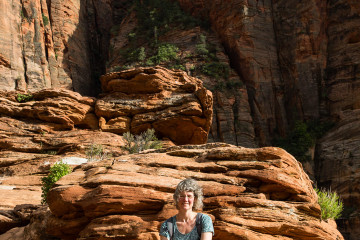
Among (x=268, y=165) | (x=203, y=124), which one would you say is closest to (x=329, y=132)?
(x=203, y=124)

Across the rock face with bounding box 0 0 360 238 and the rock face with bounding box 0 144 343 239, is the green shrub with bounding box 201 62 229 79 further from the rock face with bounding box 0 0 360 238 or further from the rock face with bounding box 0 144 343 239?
the rock face with bounding box 0 144 343 239

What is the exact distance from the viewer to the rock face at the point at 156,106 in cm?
1878

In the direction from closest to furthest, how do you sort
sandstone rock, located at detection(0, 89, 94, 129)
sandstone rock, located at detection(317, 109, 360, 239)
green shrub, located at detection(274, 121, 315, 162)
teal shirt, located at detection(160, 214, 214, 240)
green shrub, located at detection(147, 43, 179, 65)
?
1. teal shirt, located at detection(160, 214, 214, 240)
2. sandstone rock, located at detection(0, 89, 94, 129)
3. sandstone rock, located at detection(317, 109, 360, 239)
4. green shrub, located at detection(274, 121, 315, 162)
5. green shrub, located at detection(147, 43, 179, 65)

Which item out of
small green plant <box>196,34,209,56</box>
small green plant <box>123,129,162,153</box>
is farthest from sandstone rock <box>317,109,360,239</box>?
small green plant <box>123,129,162,153</box>

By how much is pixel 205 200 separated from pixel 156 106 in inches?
510

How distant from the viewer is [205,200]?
673 centimetres

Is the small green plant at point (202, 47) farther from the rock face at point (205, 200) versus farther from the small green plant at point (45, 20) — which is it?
the rock face at point (205, 200)

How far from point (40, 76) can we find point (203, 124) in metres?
16.1

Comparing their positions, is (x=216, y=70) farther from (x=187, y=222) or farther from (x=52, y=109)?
(x=187, y=222)

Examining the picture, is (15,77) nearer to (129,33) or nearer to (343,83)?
(129,33)

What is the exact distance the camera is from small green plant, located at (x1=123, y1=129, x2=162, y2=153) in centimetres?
1620

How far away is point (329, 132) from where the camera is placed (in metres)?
30.4

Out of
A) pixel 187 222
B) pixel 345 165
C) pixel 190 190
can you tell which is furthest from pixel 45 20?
pixel 187 222

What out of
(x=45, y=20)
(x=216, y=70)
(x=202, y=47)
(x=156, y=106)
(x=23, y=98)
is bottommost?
(x=156, y=106)
